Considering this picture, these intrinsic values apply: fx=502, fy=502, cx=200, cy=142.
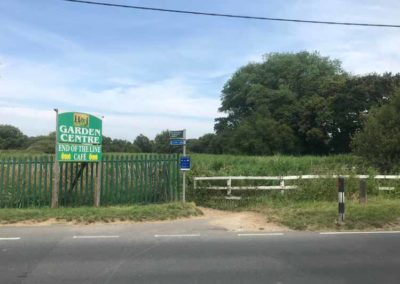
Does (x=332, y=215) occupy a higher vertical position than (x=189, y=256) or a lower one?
higher

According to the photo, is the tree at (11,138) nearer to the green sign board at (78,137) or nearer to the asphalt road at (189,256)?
the green sign board at (78,137)

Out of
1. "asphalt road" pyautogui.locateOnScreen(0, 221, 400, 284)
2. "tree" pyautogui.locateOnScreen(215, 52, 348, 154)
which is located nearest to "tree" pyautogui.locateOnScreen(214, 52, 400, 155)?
"tree" pyautogui.locateOnScreen(215, 52, 348, 154)

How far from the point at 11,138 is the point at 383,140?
73.5 meters

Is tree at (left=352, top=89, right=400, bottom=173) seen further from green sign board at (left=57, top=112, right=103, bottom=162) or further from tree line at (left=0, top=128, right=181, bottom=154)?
tree line at (left=0, top=128, right=181, bottom=154)

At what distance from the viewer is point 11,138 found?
85.1 metres

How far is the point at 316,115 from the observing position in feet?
234

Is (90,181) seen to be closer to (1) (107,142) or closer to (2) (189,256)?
(2) (189,256)

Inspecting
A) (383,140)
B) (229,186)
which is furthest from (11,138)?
(229,186)

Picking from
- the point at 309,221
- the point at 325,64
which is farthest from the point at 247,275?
the point at 325,64

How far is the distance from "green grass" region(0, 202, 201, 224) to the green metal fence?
1268 millimetres

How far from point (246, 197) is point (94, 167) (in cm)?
494

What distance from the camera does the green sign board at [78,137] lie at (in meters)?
14.2

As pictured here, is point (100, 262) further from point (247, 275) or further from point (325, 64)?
point (325, 64)

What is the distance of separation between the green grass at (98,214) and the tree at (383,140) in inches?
521
